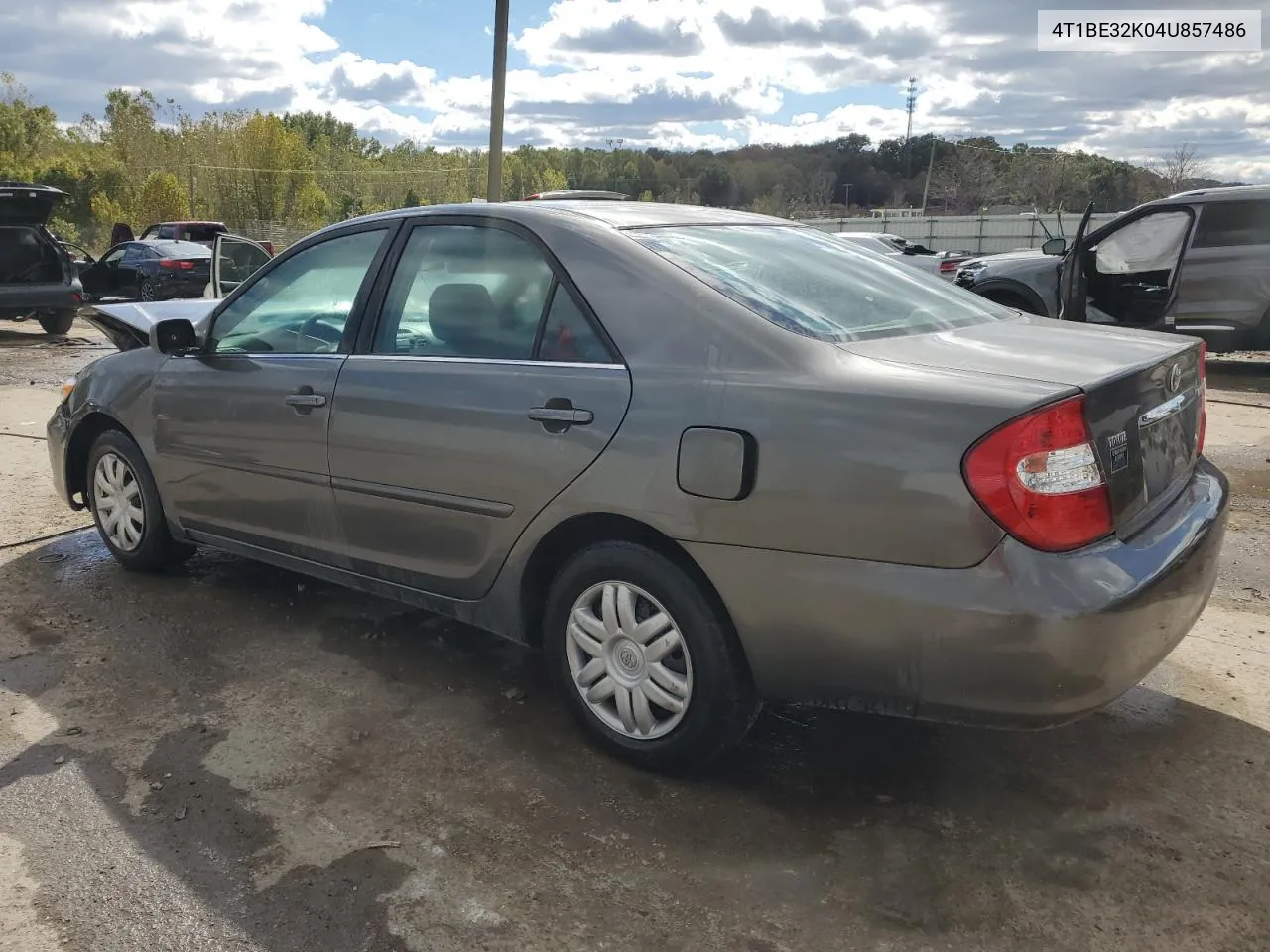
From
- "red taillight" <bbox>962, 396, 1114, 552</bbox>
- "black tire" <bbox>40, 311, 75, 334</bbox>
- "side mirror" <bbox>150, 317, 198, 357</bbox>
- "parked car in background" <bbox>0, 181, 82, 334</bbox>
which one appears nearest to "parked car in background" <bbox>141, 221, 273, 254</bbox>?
"black tire" <bbox>40, 311, 75, 334</bbox>

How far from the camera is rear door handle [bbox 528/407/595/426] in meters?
2.98

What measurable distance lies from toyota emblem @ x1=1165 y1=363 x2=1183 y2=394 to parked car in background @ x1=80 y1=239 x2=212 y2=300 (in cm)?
1865

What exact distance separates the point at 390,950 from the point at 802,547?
1330mm


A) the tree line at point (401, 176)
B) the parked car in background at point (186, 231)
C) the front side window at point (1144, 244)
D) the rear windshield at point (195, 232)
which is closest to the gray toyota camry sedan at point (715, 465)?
the front side window at point (1144, 244)

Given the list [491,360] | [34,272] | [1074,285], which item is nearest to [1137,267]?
[1074,285]

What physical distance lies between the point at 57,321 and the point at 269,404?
13755 millimetres

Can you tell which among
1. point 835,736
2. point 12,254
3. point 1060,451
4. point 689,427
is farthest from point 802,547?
point 12,254

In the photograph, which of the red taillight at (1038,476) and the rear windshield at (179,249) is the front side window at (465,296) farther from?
the rear windshield at (179,249)

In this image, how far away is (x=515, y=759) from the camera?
3.19 metres

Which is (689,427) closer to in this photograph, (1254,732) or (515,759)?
(515,759)

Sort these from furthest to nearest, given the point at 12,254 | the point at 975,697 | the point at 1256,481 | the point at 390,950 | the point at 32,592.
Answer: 1. the point at 12,254
2. the point at 1256,481
3. the point at 32,592
4. the point at 975,697
5. the point at 390,950

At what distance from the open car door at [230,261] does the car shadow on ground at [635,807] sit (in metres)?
4.91

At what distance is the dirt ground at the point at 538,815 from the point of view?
243 cm

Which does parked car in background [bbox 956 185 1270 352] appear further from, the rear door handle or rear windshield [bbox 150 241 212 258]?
rear windshield [bbox 150 241 212 258]
